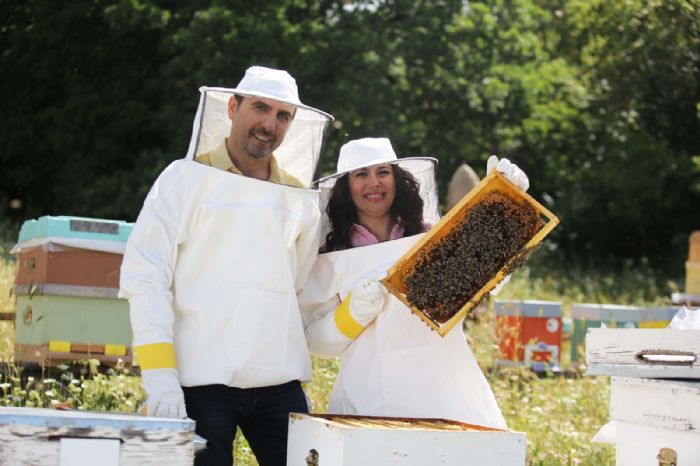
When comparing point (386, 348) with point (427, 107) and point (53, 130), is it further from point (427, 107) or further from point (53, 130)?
point (427, 107)

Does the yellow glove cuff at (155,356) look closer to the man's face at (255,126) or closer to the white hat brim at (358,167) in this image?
the man's face at (255,126)

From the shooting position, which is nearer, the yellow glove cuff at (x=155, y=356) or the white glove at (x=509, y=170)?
the yellow glove cuff at (x=155, y=356)

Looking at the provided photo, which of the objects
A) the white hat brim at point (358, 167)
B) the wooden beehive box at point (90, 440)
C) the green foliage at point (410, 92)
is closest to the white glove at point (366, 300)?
the white hat brim at point (358, 167)

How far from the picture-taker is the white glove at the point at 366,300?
165 inches

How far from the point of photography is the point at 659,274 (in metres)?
22.2

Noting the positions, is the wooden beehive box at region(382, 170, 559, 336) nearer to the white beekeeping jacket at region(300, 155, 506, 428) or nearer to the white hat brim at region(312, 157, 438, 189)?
the white beekeeping jacket at region(300, 155, 506, 428)

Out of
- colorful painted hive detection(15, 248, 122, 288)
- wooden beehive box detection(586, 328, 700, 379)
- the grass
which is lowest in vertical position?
the grass

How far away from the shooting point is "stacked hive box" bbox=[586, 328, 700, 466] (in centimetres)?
373

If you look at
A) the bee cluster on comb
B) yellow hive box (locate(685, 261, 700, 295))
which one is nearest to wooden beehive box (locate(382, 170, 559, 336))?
the bee cluster on comb

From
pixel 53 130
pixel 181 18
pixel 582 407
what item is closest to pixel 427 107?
pixel 181 18

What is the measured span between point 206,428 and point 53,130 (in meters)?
16.8

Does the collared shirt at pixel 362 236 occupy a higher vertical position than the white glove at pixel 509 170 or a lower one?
lower

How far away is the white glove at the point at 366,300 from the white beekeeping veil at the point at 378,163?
0.42 meters

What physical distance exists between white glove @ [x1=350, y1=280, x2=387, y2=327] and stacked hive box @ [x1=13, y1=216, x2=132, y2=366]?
2555 mm
